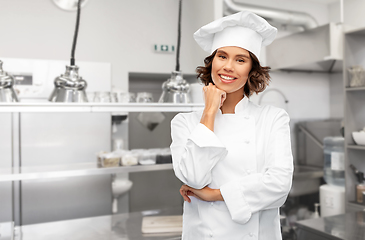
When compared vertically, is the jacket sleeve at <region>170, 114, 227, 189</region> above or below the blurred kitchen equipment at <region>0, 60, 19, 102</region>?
below

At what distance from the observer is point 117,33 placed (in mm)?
3125

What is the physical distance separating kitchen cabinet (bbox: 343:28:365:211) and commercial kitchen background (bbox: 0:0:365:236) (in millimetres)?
507

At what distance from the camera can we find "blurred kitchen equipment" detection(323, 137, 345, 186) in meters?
2.90

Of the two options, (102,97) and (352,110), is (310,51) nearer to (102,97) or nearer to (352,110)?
(352,110)

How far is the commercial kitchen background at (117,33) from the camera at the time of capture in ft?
9.12

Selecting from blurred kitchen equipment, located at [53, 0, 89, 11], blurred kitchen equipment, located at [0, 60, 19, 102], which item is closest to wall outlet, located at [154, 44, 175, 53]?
blurred kitchen equipment, located at [53, 0, 89, 11]

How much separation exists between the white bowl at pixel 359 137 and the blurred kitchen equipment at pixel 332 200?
45 cm

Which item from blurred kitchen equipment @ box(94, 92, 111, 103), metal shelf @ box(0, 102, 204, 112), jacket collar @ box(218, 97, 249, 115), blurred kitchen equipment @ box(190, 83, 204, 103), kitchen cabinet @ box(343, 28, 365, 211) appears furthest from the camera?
kitchen cabinet @ box(343, 28, 365, 211)

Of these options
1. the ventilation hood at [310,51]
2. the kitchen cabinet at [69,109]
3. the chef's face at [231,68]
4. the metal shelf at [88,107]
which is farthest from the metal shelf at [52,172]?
the ventilation hood at [310,51]

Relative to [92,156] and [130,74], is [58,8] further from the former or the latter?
[92,156]

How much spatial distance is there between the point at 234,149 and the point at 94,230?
3.99 feet

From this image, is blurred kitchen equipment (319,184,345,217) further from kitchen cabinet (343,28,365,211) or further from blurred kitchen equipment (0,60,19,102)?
blurred kitchen equipment (0,60,19,102)

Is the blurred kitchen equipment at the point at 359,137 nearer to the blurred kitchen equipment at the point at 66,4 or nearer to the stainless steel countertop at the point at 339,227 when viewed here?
the stainless steel countertop at the point at 339,227

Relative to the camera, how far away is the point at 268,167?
1126 mm
